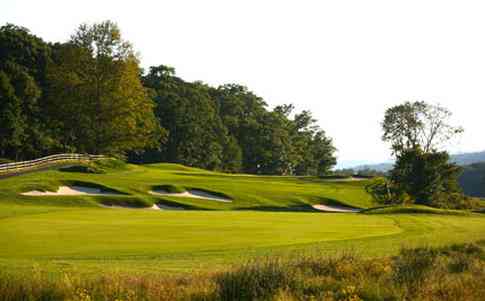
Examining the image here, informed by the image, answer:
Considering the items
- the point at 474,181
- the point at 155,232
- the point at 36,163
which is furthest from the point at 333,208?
the point at 474,181

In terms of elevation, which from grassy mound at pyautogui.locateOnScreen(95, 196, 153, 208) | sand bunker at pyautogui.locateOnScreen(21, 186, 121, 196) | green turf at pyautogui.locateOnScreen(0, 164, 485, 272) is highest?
sand bunker at pyautogui.locateOnScreen(21, 186, 121, 196)

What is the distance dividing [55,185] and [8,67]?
28312mm

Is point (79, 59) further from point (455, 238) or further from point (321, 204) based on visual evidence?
A: point (455, 238)

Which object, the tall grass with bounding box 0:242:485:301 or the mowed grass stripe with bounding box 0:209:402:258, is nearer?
the tall grass with bounding box 0:242:485:301

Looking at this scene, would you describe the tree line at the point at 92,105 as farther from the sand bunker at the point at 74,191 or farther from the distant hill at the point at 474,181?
the distant hill at the point at 474,181

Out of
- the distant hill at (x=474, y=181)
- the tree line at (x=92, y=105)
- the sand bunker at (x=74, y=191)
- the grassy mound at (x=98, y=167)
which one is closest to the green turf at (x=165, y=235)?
the sand bunker at (x=74, y=191)

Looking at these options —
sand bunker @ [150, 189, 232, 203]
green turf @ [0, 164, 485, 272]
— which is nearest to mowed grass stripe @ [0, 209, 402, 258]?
green turf @ [0, 164, 485, 272]

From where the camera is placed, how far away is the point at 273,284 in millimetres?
11125

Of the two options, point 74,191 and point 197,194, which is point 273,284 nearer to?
point 74,191

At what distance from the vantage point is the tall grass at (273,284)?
10.3 meters

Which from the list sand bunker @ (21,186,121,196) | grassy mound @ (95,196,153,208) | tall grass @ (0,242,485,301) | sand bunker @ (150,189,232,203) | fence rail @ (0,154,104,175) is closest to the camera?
tall grass @ (0,242,485,301)

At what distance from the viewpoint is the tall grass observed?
10.3m

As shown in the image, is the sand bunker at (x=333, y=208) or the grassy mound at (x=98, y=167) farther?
the grassy mound at (x=98, y=167)

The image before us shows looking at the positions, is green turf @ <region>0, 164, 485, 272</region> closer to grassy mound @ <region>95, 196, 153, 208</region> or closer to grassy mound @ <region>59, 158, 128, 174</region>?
grassy mound @ <region>95, 196, 153, 208</region>
